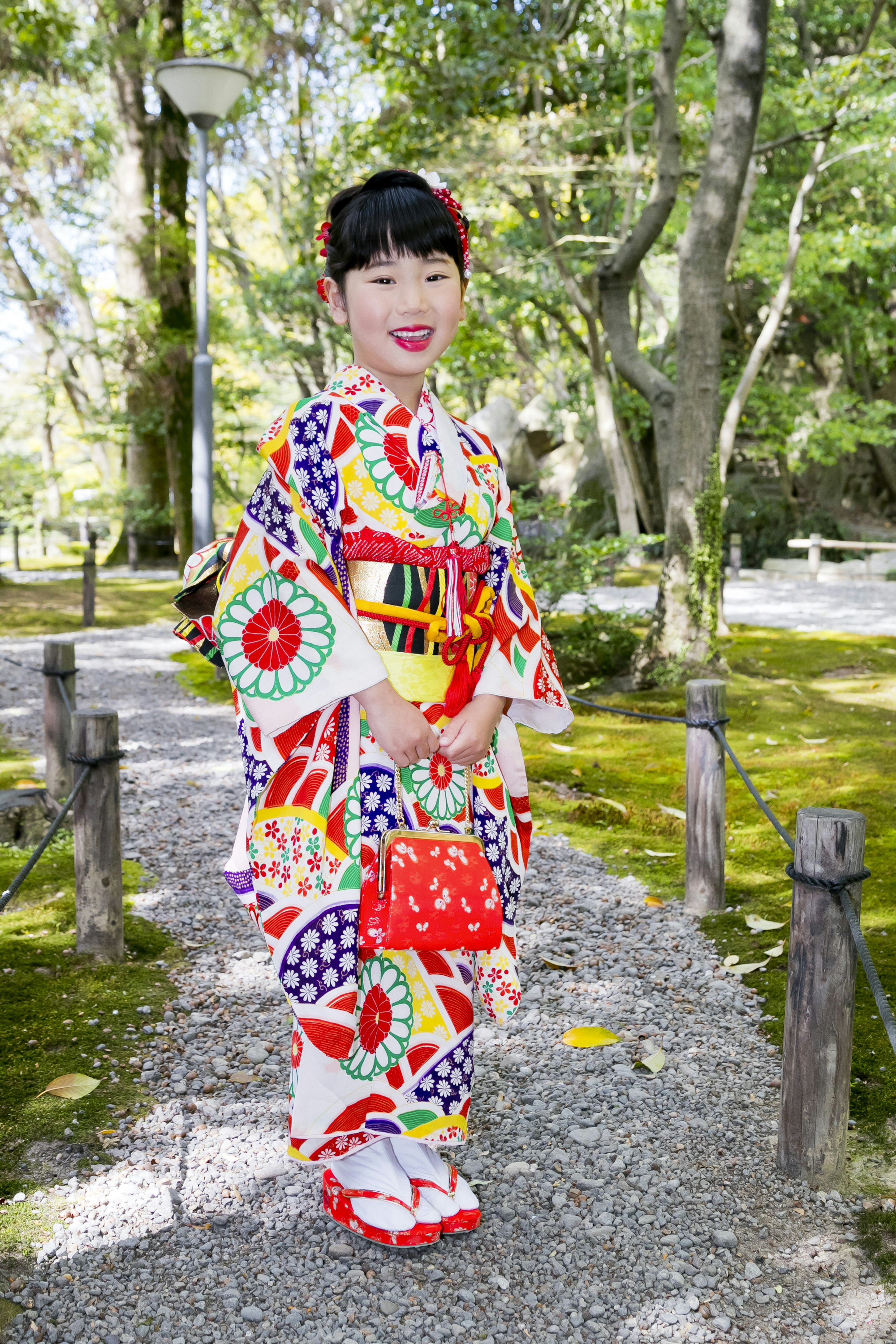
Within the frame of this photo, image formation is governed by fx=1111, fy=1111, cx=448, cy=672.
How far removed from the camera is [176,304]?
1541 centimetres

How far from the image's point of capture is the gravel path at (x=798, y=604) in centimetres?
1091

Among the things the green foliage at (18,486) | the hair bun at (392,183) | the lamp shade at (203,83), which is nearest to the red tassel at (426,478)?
the hair bun at (392,183)

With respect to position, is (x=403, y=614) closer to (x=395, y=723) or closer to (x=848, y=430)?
(x=395, y=723)

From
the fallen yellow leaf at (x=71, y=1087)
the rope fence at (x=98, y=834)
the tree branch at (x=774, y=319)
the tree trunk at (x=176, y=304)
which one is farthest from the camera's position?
the tree trunk at (x=176, y=304)

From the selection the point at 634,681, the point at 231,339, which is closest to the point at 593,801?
the point at 634,681

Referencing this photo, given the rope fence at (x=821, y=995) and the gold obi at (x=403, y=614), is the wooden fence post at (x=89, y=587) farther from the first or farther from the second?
the rope fence at (x=821, y=995)

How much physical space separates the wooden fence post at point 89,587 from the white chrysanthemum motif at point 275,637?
9.33 metres

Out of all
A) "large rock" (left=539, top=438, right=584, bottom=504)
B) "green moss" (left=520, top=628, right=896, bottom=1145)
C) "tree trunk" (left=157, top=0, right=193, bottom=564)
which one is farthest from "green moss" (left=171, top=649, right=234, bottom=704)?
"large rock" (left=539, top=438, right=584, bottom=504)

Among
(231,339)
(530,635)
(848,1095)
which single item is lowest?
(848,1095)

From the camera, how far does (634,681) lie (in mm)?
7234

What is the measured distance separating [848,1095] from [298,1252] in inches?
44.3

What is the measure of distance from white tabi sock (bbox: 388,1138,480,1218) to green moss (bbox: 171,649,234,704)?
17.7 ft

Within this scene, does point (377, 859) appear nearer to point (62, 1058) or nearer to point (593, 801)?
point (62, 1058)

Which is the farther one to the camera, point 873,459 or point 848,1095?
point 873,459
